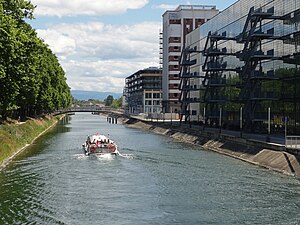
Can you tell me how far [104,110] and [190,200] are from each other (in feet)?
505

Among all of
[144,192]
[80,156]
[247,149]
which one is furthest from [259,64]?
[144,192]

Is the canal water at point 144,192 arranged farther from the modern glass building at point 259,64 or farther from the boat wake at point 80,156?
the modern glass building at point 259,64

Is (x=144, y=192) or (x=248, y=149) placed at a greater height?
(x=248, y=149)

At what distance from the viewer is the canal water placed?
29.4 metres

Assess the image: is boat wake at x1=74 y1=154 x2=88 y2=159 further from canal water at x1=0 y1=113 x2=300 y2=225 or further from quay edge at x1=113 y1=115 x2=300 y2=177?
quay edge at x1=113 y1=115 x2=300 y2=177

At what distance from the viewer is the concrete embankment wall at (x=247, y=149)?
148 feet

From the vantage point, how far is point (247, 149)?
57.1 meters

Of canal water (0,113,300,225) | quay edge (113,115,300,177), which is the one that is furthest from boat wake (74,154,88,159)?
quay edge (113,115,300,177)

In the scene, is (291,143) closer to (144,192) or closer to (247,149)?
(247,149)

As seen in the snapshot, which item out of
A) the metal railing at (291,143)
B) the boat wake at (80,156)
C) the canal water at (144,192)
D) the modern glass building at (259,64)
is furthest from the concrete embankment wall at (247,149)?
the boat wake at (80,156)

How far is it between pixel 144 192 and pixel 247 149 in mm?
23743

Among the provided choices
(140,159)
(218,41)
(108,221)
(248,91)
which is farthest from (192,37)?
(108,221)

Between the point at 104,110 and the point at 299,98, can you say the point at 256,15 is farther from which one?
the point at 104,110

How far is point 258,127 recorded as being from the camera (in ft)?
233
